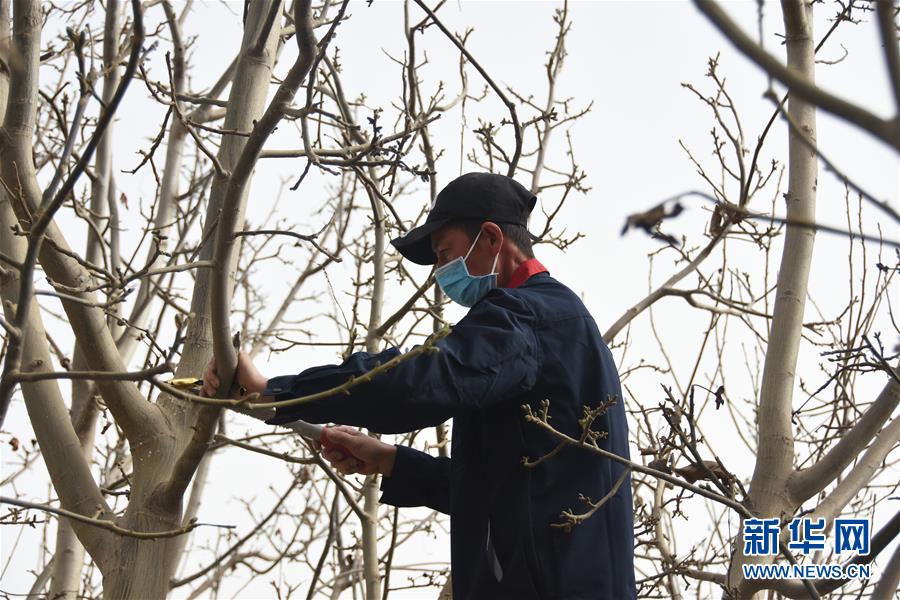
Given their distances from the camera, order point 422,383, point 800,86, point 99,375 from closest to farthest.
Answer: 1. point 800,86
2. point 99,375
3. point 422,383

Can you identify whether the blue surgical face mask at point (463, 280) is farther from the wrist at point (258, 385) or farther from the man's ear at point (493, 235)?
the wrist at point (258, 385)

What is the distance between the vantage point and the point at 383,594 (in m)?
4.55

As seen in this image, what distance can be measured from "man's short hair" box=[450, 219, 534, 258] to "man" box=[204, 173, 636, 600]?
0.26 meters

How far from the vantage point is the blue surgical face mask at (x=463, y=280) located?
3.52 metres

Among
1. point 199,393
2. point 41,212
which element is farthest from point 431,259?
point 41,212

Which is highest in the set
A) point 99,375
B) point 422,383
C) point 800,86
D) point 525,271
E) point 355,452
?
point 525,271

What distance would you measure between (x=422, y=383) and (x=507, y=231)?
910 mm

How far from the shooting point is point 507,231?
11.6 feet

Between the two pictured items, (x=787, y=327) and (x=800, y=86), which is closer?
(x=800, y=86)

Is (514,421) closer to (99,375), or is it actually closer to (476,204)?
(476,204)

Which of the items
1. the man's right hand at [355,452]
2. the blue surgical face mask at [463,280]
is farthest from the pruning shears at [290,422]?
the blue surgical face mask at [463,280]

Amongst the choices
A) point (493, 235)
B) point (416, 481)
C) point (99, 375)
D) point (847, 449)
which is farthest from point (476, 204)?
point (99, 375)

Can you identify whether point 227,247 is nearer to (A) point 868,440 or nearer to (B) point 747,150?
(A) point 868,440

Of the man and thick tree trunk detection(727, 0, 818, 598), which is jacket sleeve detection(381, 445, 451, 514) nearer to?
the man
